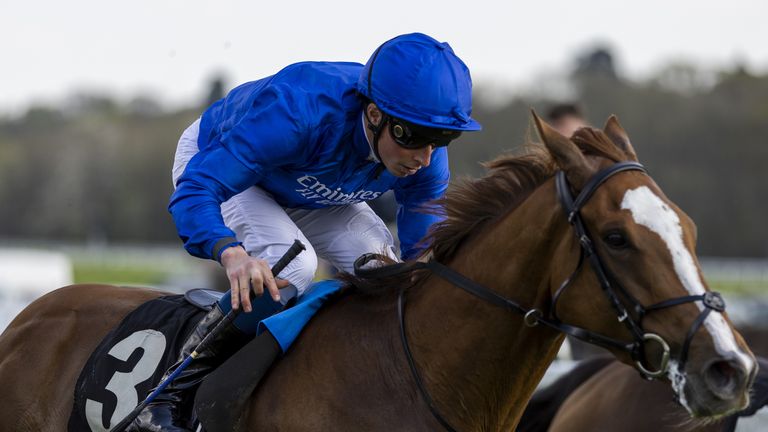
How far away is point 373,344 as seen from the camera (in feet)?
10.1

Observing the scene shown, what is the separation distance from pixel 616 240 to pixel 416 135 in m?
0.81

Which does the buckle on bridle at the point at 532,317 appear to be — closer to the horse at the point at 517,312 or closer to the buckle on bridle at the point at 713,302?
the horse at the point at 517,312

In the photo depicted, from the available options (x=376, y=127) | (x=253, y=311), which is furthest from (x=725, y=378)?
(x=253, y=311)

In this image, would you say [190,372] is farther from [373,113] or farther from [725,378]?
[725,378]

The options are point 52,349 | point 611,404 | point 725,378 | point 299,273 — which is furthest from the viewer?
point 611,404

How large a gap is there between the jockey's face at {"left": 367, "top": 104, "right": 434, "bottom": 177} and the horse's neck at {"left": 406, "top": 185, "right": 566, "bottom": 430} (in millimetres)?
369

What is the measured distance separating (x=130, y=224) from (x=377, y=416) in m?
53.6

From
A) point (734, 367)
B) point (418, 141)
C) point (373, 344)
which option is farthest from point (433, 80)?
point (734, 367)

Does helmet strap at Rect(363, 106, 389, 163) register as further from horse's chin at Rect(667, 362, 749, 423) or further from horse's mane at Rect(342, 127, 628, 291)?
horse's chin at Rect(667, 362, 749, 423)

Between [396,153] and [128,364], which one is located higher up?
[396,153]

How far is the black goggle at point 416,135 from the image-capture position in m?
3.11

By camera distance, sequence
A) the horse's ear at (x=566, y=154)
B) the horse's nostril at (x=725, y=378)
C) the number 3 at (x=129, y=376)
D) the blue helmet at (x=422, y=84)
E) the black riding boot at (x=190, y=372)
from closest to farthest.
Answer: the horse's nostril at (x=725, y=378), the horse's ear at (x=566, y=154), the blue helmet at (x=422, y=84), the black riding boot at (x=190, y=372), the number 3 at (x=129, y=376)

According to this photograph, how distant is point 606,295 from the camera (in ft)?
8.78

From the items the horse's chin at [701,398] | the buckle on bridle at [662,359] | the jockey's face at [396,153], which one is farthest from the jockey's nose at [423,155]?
the horse's chin at [701,398]
